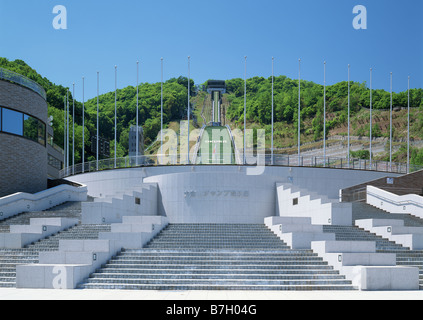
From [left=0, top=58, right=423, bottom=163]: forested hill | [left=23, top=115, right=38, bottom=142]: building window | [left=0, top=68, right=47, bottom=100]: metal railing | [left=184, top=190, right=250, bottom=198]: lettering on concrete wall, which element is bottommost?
Result: [left=184, top=190, right=250, bottom=198]: lettering on concrete wall

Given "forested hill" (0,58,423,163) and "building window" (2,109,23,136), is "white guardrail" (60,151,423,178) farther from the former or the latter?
"forested hill" (0,58,423,163)

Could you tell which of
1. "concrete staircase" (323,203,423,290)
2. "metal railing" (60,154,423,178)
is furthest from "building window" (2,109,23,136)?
"concrete staircase" (323,203,423,290)

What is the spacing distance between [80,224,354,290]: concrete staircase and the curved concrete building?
14.1 metres

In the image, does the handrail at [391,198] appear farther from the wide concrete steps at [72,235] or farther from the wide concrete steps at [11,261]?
the wide concrete steps at [11,261]

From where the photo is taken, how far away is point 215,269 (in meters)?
15.3

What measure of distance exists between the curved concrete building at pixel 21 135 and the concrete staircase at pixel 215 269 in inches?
557

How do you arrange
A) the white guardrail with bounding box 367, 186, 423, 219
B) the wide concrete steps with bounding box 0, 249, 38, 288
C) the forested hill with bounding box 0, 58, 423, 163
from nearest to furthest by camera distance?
the wide concrete steps with bounding box 0, 249, 38, 288
the white guardrail with bounding box 367, 186, 423, 219
the forested hill with bounding box 0, 58, 423, 163

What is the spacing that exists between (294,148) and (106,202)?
7666 centimetres

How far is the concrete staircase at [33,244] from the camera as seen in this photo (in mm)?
15802

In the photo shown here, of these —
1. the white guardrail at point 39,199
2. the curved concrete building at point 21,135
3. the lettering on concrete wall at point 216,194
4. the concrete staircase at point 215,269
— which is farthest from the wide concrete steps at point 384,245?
the curved concrete building at point 21,135

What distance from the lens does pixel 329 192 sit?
33656 mm

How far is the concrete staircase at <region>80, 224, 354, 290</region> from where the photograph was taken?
13930mm

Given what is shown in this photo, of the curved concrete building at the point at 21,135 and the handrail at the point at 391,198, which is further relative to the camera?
the curved concrete building at the point at 21,135
